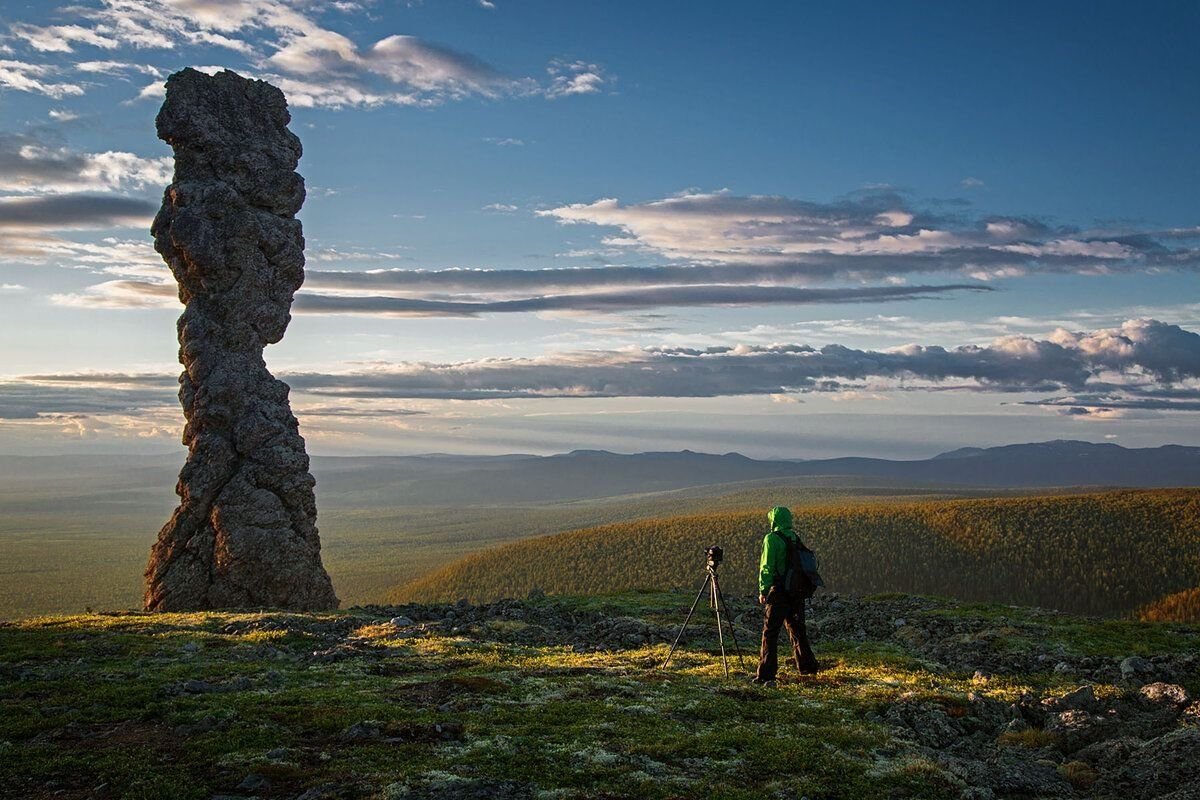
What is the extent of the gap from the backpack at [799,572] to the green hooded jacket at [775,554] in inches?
3.8

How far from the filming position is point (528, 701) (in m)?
18.4

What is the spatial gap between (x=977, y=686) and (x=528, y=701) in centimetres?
1087

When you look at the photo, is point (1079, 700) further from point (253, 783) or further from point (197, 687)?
point (197, 687)

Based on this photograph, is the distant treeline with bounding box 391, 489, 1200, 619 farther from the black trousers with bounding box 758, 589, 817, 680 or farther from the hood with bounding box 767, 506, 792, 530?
the hood with bounding box 767, 506, 792, 530

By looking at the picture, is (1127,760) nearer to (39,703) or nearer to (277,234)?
(39,703)

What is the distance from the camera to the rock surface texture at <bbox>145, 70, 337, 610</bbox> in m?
37.6

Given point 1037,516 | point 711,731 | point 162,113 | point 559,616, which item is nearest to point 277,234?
point 162,113

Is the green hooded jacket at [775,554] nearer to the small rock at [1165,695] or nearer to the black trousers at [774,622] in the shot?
the black trousers at [774,622]

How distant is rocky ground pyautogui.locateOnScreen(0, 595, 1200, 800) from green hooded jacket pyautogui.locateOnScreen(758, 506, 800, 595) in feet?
8.13

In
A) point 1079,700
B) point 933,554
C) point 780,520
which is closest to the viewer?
point 1079,700

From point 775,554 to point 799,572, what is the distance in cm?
70

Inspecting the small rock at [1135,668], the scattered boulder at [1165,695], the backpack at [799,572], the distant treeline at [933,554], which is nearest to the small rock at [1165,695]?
the scattered boulder at [1165,695]

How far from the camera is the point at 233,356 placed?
131 feet

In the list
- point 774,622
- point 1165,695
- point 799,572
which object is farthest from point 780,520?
point 1165,695
